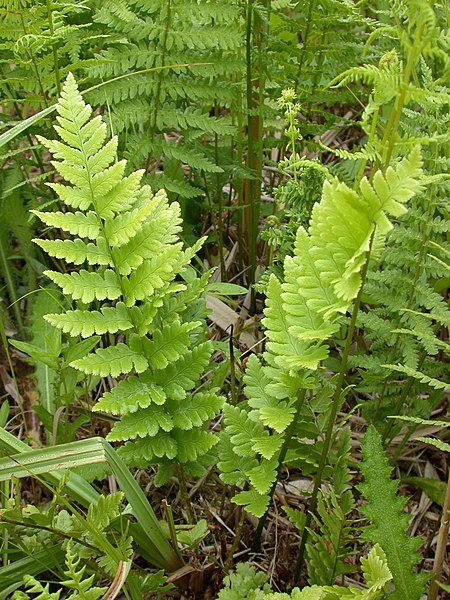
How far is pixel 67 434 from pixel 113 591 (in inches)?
24.5

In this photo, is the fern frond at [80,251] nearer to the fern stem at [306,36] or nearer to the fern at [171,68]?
the fern at [171,68]

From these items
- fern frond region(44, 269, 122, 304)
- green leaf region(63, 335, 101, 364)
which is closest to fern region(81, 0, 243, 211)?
green leaf region(63, 335, 101, 364)

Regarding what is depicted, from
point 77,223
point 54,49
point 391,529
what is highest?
point 54,49

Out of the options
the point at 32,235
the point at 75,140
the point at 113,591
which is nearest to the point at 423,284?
the point at 75,140

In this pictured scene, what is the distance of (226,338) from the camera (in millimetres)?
2266

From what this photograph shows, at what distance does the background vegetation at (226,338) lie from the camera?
1272 mm

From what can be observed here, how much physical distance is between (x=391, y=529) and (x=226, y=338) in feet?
3.01

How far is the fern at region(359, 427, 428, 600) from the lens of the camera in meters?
1.49

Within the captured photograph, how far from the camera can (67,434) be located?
178 cm

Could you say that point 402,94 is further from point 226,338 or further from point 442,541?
point 226,338

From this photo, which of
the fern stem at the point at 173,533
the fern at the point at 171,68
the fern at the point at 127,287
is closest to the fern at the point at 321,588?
the fern stem at the point at 173,533

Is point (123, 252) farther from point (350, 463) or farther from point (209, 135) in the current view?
point (209, 135)

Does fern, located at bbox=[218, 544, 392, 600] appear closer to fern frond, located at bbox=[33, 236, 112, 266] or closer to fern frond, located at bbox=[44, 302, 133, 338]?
fern frond, located at bbox=[44, 302, 133, 338]

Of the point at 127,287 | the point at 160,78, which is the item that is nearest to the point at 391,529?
the point at 127,287
